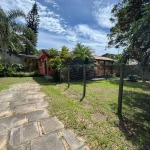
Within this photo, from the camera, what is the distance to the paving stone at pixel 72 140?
5.74 feet

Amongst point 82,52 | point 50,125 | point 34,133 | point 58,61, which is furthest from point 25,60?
point 34,133

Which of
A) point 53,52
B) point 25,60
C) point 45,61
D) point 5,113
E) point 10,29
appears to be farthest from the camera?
point 25,60

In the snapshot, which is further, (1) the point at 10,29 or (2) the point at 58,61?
(1) the point at 10,29

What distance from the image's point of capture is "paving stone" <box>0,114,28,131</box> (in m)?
2.28

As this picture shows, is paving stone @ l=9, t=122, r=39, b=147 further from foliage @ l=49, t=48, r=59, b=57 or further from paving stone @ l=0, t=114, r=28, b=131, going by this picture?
foliage @ l=49, t=48, r=59, b=57

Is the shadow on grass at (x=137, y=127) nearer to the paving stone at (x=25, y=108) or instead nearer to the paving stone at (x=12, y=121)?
the paving stone at (x=12, y=121)

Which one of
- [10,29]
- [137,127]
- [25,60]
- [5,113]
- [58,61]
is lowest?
[137,127]

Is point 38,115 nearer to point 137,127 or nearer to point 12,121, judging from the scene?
point 12,121

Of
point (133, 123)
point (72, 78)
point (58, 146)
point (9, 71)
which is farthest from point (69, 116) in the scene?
point (9, 71)

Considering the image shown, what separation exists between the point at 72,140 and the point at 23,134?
98 centimetres

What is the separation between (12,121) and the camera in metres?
2.49

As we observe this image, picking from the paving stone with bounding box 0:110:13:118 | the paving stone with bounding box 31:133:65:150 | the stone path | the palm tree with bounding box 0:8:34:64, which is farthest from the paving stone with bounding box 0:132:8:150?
the palm tree with bounding box 0:8:34:64

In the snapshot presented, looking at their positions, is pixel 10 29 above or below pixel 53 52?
above

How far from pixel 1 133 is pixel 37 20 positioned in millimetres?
32799
